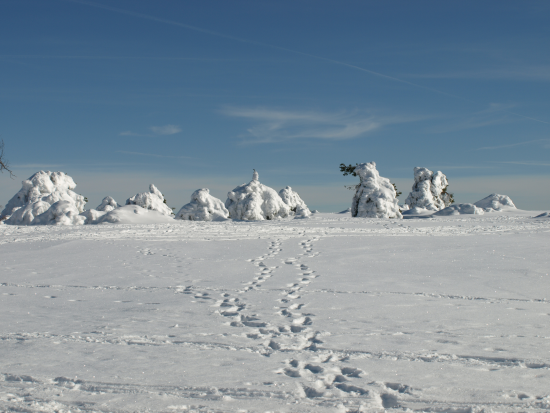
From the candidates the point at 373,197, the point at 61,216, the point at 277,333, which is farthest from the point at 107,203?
the point at 277,333

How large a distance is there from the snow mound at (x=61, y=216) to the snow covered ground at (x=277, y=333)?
14182mm

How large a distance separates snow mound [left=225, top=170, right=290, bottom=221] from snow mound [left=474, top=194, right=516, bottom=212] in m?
18.0

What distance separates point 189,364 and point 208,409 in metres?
0.85

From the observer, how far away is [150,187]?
31.7 meters

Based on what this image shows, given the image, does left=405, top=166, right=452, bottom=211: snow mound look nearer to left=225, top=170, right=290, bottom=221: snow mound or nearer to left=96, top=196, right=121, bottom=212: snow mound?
left=225, top=170, right=290, bottom=221: snow mound

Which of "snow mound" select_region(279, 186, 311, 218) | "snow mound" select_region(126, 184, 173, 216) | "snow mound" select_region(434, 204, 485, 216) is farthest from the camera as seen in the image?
"snow mound" select_region(279, 186, 311, 218)

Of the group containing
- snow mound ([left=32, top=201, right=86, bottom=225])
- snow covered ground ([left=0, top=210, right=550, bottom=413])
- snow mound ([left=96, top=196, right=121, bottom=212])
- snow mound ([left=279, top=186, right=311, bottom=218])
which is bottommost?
snow covered ground ([left=0, top=210, right=550, bottom=413])

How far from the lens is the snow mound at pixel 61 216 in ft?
78.3

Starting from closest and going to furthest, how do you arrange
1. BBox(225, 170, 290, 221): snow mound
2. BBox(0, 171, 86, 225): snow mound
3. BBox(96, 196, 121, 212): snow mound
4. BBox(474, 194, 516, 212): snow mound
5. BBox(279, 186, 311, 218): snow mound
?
BBox(225, 170, 290, 221): snow mound, BBox(96, 196, 121, 212): snow mound, BBox(0, 171, 86, 225): snow mound, BBox(279, 186, 311, 218): snow mound, BBox(474, 194, 516, 212): snow mound

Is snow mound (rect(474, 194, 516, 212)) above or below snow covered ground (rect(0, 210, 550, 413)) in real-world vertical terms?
above

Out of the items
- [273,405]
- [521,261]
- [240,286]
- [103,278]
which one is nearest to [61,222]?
[103,278]

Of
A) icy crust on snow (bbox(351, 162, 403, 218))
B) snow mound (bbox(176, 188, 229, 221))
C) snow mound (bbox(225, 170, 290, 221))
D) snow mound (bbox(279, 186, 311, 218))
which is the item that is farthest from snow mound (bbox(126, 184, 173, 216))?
icy crust on snow (bbox(351, 162, 403, 218))

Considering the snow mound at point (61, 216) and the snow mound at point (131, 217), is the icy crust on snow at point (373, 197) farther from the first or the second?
the snow mound at point (61, 216)

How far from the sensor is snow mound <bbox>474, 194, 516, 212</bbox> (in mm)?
35594
